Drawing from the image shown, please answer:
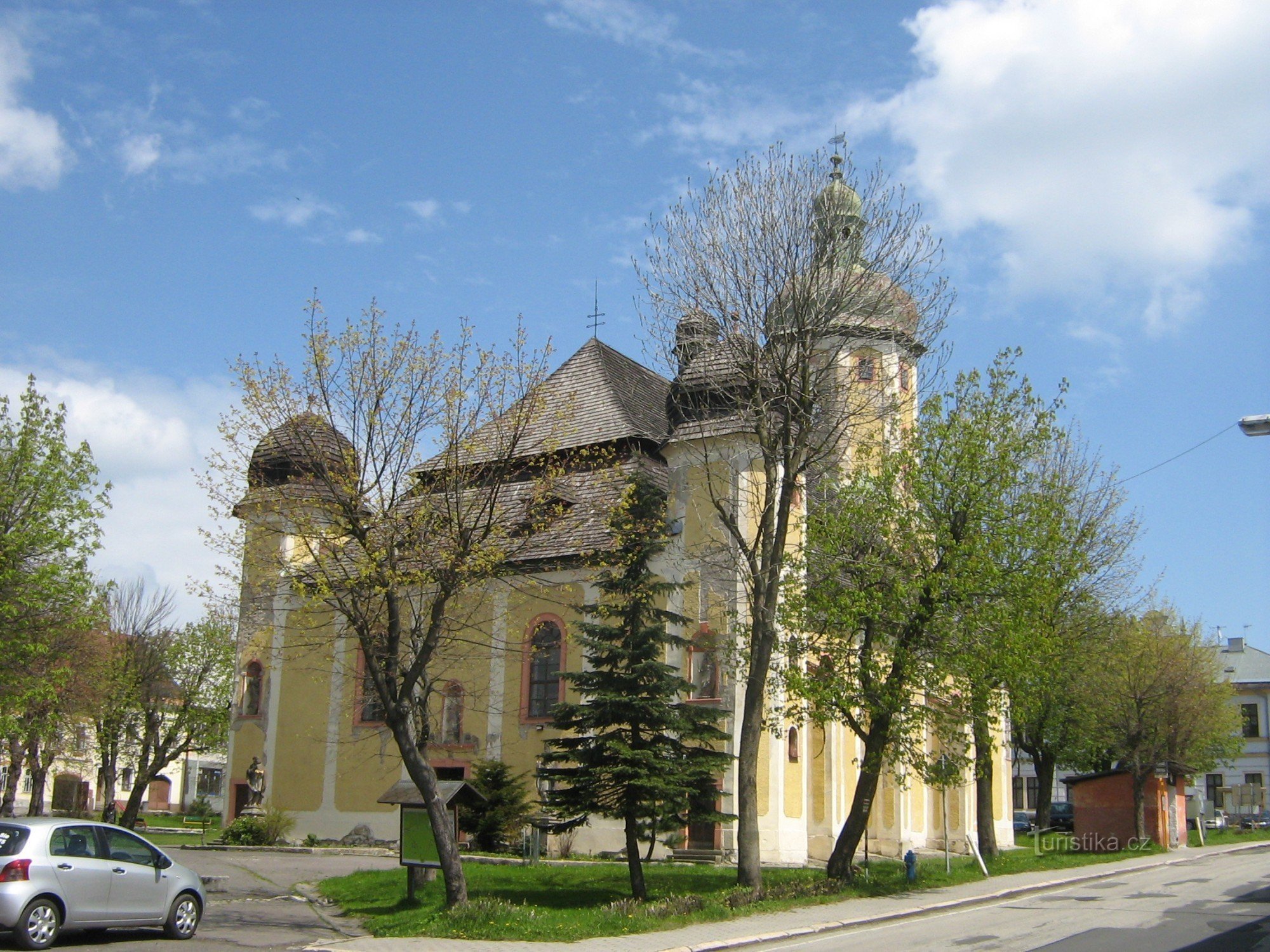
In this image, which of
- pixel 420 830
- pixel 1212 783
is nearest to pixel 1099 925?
pixel 420 830

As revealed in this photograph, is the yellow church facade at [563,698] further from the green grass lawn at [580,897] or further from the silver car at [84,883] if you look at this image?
the silver car at [84,883]

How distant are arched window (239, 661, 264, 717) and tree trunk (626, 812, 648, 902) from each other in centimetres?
2065

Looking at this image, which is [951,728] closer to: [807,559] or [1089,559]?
[807,559]

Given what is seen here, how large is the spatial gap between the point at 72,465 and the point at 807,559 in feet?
48.6

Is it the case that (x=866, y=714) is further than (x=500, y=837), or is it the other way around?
(x=500, y=837)

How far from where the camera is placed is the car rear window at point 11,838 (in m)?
13.0

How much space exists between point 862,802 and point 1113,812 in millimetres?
20190

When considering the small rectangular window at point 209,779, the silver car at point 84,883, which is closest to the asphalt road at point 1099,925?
the silver car at point 84,883

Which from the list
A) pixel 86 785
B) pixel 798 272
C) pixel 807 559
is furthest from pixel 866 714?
pixel 86 785

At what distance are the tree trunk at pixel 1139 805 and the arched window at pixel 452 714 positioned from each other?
68.1 ft

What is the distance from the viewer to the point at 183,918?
15000mm

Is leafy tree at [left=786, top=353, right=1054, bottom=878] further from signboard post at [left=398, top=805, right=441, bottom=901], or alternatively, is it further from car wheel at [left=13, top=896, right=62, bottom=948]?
car wheel at [left=13, top=896, right=62, bottom=948]

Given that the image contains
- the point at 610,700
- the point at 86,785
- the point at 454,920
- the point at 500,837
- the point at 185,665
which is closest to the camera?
the point at 454,920

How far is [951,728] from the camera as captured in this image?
72.8 ft
